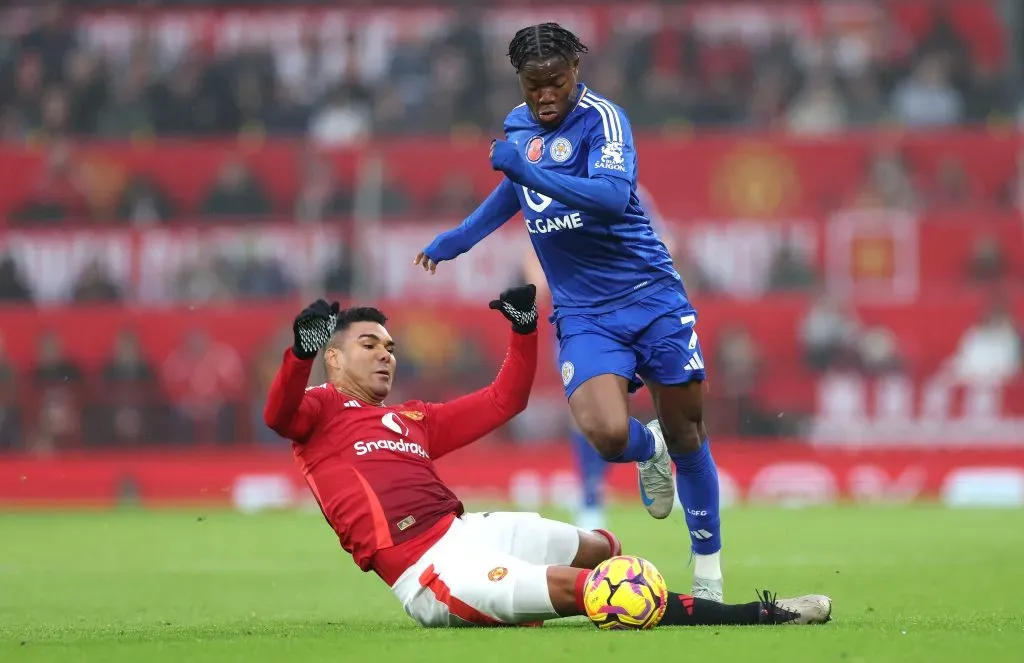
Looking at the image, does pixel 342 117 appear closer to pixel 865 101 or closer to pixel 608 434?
pixel 865 101

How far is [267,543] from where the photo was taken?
12.9 meters

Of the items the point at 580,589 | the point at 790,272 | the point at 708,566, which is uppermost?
the point at 790,272

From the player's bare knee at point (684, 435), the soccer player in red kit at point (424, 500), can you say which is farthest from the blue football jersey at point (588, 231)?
the player's bare knee at point (684, 435)

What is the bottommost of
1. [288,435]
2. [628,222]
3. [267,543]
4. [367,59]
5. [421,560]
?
[267,543]

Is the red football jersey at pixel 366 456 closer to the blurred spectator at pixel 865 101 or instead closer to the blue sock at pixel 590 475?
the blue sock at pixel 590 475

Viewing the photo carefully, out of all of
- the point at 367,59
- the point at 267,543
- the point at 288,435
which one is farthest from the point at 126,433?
the point at 288,435

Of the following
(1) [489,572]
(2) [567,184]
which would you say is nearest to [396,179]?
(2) [567,184]

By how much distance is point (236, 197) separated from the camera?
19.5m

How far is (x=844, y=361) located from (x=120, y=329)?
327 inches

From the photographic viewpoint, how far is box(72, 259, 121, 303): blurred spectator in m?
18.3

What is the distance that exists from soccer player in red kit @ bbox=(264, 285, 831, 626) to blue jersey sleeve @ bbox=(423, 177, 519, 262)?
61 centimetres

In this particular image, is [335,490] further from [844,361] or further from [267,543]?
[844,361]

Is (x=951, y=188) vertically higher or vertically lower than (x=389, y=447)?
higher

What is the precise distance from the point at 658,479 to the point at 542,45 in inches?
86.9
